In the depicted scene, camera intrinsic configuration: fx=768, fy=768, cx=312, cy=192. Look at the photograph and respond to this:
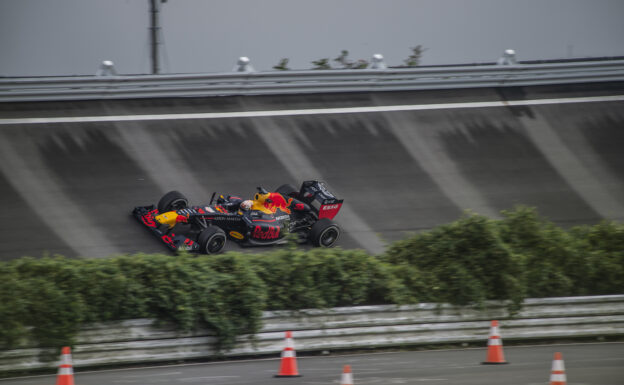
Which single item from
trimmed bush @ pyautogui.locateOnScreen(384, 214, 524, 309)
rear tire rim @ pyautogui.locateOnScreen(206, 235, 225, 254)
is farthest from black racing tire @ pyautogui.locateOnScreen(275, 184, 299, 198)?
trimmed bush @ pyautogui.locateOnScreen(384, 214, 524, 309)

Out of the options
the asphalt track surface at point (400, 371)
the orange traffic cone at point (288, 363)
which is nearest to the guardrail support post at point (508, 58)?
the asphalt track surface at point (400, 371)

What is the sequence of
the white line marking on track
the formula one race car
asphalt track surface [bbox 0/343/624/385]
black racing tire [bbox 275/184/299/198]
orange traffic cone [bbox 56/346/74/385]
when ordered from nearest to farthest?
1. orange traffic cone [bbox 56/346/74/385]
2. asphalt track surface [bbox 0/343/624/385]
3. the formula one race car
4. black racing tire [bbox 275/184/299/198]
5. the white line marking on track

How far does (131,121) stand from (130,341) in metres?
8.26

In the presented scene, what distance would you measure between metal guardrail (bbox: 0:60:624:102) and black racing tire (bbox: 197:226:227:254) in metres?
5.19

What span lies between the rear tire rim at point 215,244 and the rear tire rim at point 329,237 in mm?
1963

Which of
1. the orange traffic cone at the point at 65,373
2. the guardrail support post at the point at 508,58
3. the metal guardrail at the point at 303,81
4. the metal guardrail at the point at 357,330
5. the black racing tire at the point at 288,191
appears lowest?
the orange traffic cone at the point at 65,373

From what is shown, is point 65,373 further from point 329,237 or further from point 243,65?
point 243,65

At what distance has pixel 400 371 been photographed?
958 cm

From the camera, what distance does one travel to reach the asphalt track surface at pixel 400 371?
9.02m

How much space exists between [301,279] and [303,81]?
8.72m

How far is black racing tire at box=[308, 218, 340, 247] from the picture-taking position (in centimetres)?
1460

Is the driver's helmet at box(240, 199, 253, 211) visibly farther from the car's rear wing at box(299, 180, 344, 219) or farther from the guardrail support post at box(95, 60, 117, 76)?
the guardrail support post at box(95, 60, 117, 76)

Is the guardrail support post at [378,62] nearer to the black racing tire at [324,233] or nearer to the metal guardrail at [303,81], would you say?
the metal guardrail at [303,81]

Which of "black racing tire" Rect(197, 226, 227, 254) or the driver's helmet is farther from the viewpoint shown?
the driver's helmet
